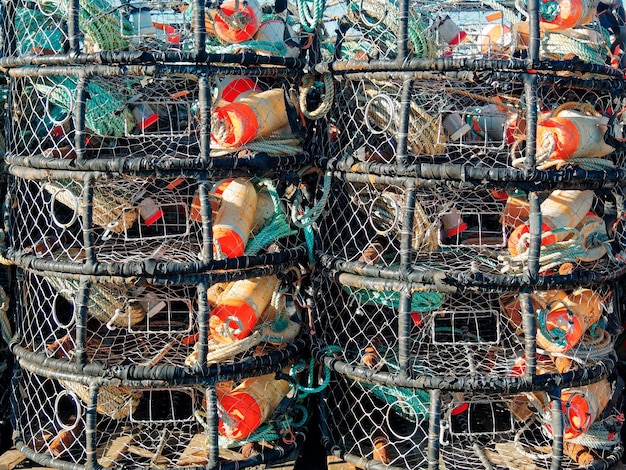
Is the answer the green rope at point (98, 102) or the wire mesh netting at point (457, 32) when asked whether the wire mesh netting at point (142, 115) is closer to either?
the green rope at point (98, 102)

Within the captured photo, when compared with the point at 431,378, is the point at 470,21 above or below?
above

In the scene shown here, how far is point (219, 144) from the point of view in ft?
11.4

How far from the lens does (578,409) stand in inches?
135

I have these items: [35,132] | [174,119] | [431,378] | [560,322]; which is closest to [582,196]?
[560,322]

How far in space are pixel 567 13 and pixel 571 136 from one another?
0.54 metres

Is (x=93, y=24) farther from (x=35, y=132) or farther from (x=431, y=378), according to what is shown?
(x=431, y=378)

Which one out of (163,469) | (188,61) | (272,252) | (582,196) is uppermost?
(188,61)

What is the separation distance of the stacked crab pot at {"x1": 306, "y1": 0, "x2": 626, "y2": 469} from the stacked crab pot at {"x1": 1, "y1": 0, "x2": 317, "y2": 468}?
0.25m

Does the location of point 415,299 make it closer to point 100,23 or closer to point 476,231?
point 476,231

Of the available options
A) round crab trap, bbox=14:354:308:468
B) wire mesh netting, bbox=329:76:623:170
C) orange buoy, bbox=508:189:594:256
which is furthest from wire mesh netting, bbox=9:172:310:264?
orange buoy, bbox=508:189:594:256

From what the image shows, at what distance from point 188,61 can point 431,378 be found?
5.43 feet

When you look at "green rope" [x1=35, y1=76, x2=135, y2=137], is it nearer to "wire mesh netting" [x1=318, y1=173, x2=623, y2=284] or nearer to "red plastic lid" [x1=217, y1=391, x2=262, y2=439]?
"wire mesh netting" [x1=318, y1=173, x2=623, y2=284]

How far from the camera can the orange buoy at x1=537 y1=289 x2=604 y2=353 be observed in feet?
11.2

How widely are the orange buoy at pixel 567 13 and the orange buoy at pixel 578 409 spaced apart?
163 centimetres
